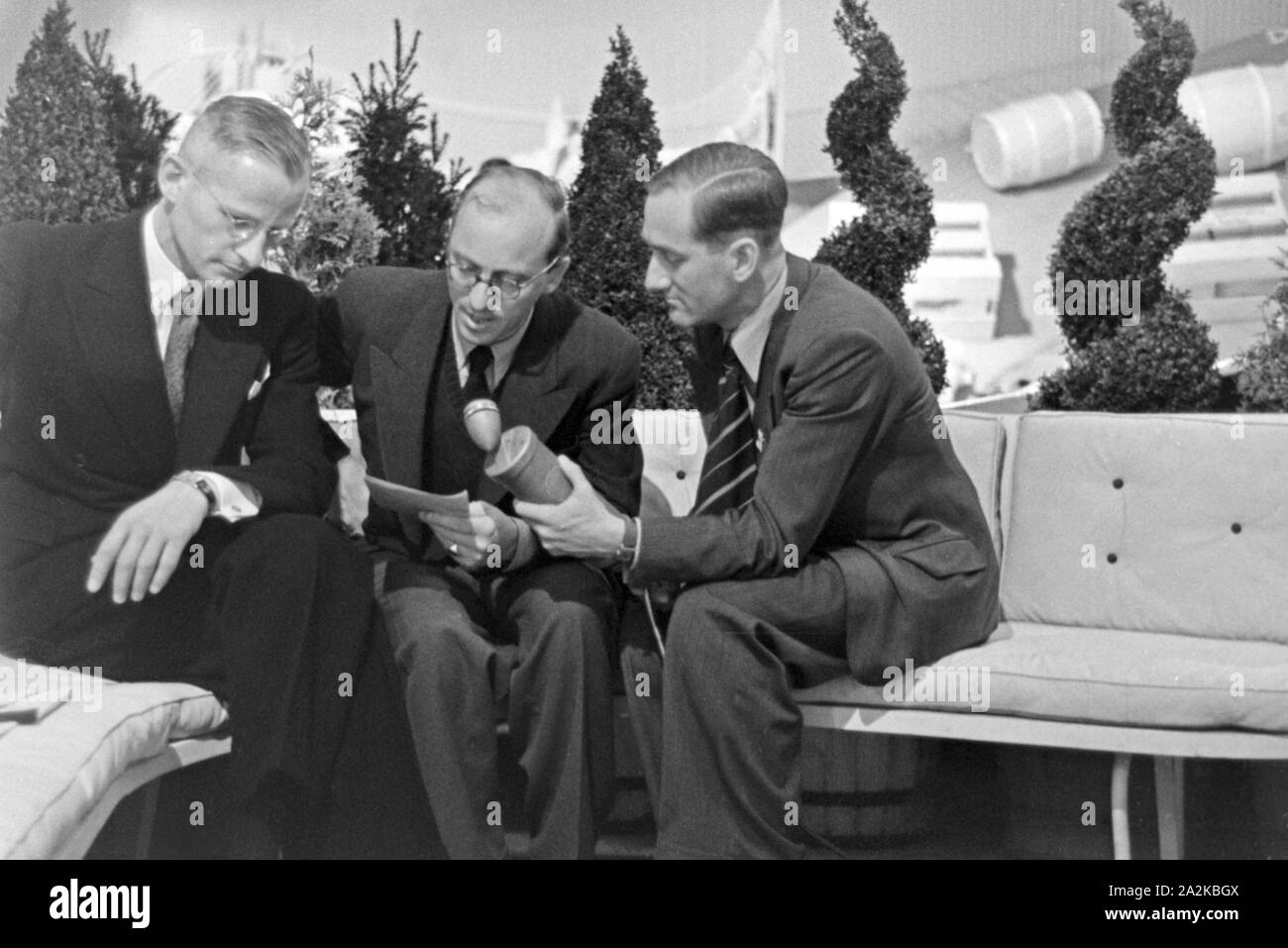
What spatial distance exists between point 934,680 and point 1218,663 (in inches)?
24.2

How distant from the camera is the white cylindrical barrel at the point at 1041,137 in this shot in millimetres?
5598

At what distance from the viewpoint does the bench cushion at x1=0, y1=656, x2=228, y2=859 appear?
7.43 feet

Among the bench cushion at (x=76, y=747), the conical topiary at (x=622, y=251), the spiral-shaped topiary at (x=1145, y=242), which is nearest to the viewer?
the bench cushion at (x=76, y=747)

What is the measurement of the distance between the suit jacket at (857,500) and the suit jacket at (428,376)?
0.33 m

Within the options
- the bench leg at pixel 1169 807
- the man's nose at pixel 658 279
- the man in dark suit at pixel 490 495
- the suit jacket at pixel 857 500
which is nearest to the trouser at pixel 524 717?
the man in dark suit at pixel 490 495

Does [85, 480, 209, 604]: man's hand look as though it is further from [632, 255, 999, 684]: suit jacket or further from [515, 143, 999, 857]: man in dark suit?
[632, 255, 999, 684]: suit jacket

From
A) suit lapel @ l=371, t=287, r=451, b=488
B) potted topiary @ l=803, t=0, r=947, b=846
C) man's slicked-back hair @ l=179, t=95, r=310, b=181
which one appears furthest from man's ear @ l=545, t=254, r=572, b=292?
potted topiary @ l=803, t=0, r=947, b=846

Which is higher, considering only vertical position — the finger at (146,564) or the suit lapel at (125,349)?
the suit lapel at (125,349)

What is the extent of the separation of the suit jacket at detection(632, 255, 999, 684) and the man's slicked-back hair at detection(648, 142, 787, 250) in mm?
150

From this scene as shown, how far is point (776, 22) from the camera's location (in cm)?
560

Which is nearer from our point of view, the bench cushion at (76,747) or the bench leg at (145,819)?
the bench cushion at (76,747)

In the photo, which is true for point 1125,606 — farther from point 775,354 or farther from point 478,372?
point 478,372

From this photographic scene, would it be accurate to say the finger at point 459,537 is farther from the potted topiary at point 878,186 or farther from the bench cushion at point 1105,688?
the potted topiary at point 878,186
